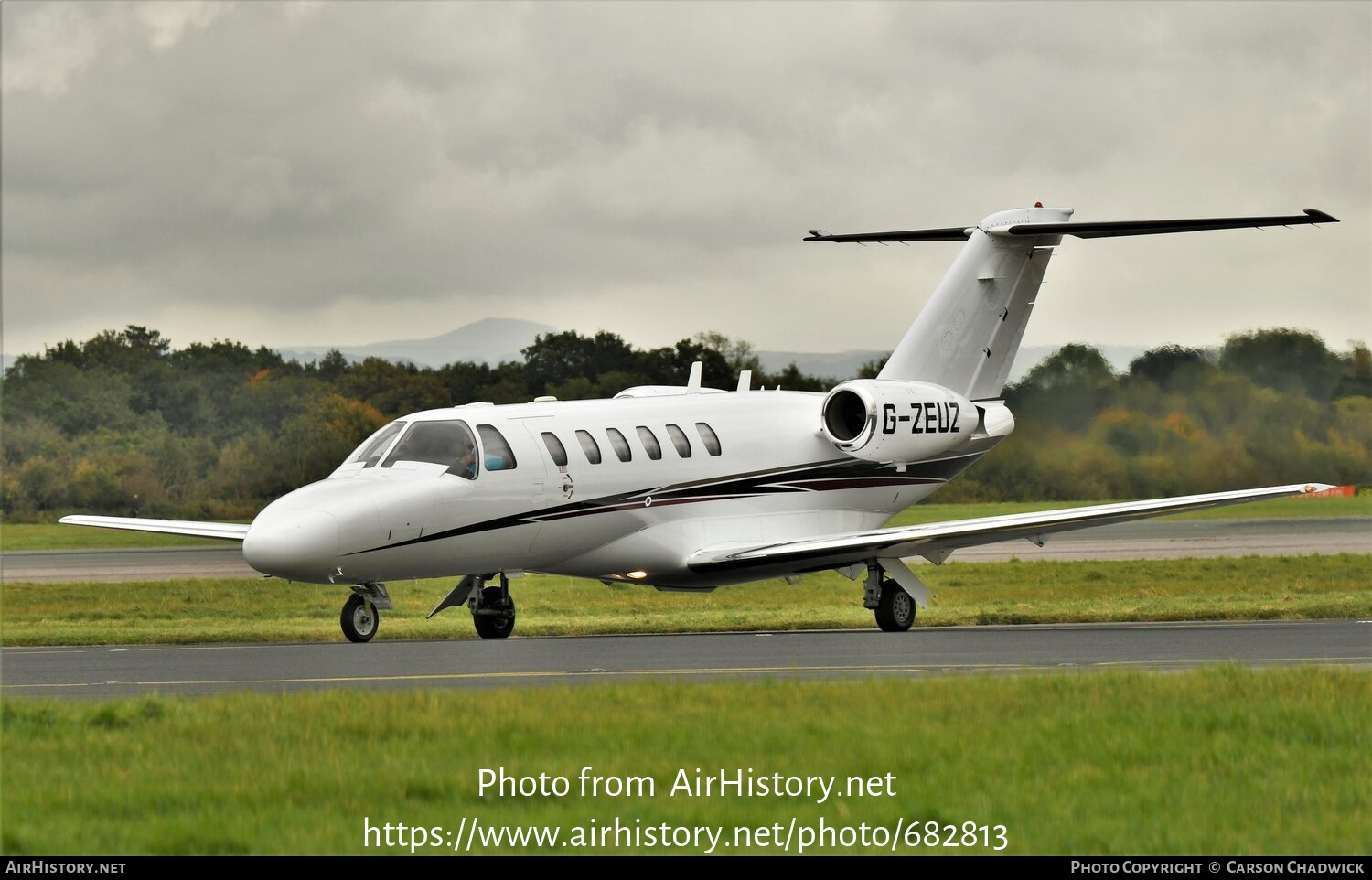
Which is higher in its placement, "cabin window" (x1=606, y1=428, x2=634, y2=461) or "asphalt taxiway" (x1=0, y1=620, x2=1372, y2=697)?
"cabin window" (x1=606, y1=428, x2=634, y2=461)

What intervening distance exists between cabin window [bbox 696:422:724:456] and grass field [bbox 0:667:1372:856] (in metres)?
10.7

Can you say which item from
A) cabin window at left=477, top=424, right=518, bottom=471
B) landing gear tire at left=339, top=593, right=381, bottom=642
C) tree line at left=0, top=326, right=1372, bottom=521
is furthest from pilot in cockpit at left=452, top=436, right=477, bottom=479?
tree line at left=0, top=326, right=1372, bottom=521

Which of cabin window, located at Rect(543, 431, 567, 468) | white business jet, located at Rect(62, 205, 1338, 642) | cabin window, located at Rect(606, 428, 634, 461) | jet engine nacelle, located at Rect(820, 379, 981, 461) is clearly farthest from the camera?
jet engine nacelle, located at Rect(820, 379, 981, 461)

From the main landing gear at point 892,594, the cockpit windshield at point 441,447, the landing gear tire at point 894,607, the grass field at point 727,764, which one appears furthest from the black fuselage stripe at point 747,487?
the grass field at point 727,764

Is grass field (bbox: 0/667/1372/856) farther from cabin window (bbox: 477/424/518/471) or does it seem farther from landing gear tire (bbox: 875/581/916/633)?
landing gear tire (bbox: 875/581/916/633)

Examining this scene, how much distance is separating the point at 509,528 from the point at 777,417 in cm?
528

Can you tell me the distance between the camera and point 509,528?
68.6 ft

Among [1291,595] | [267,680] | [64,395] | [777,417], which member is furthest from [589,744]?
[64,395]

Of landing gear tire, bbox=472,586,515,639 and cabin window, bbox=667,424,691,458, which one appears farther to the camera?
cabin window, bbox=667,424,691,458

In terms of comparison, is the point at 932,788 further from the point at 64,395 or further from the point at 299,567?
the point at 64,395

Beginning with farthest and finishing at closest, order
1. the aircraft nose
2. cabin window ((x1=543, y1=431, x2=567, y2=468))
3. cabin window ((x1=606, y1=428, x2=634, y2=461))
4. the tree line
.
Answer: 1. the tree line
2. cabin window ((x1=606, y1=428, x2=634, y2=461))
3. cabin window ((x1=543, y1=431, x2=567, y2=468))
4. the aircraft nose

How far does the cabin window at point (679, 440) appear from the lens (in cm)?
2325

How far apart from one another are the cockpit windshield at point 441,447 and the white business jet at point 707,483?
21mm

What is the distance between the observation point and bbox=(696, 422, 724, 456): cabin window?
23641mm
